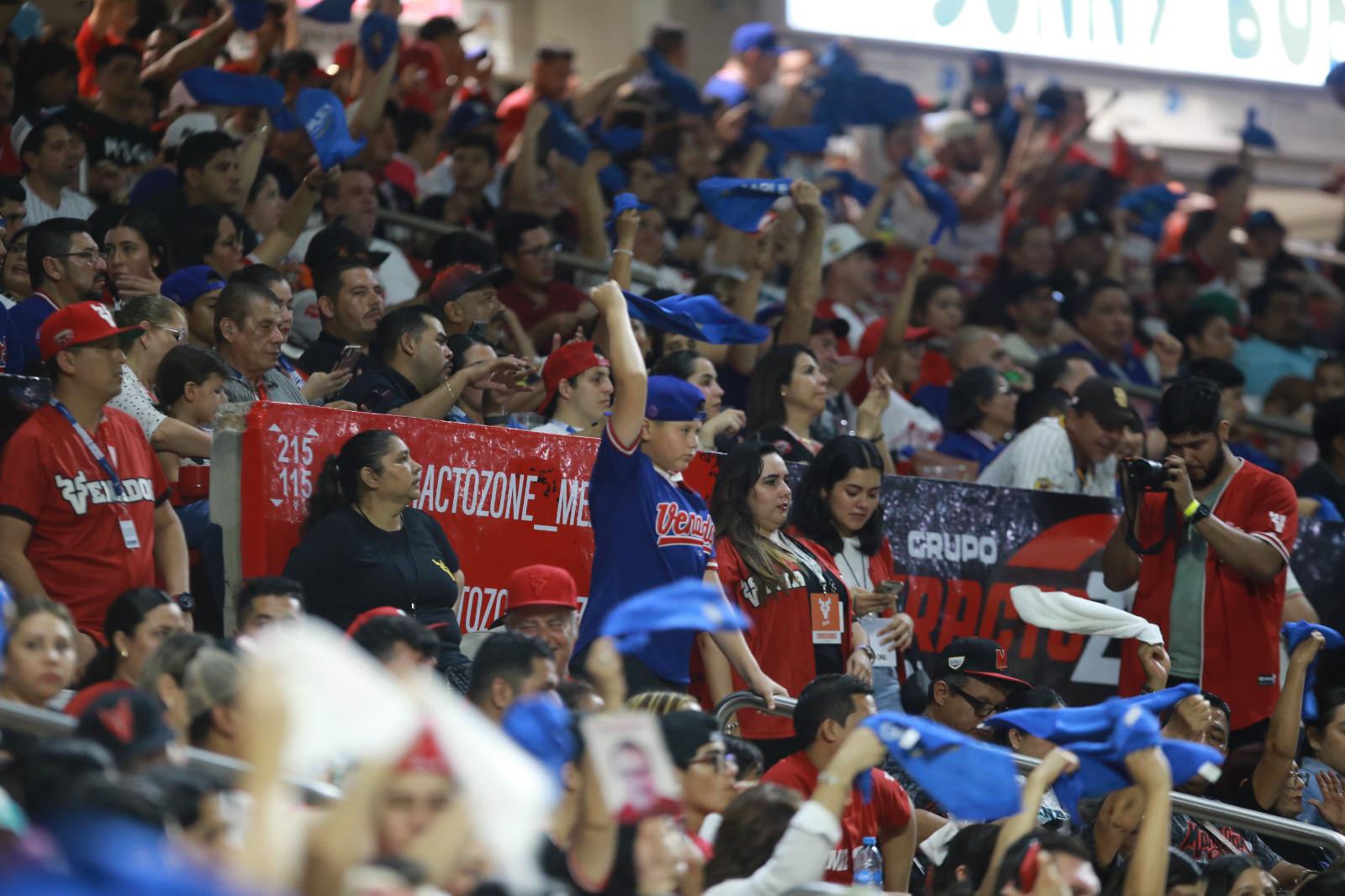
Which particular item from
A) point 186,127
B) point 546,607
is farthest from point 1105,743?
point 186,127

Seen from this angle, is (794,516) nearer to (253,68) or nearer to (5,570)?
(5,570)

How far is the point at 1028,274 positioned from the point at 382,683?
854cm

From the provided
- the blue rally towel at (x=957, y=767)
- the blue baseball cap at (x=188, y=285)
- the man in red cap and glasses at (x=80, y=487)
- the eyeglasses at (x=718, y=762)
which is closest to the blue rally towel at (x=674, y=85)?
the blue baseball cap at (x=188, y=285)

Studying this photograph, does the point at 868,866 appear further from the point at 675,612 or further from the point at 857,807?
the point at 675,612

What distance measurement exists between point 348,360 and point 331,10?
3.75 meters

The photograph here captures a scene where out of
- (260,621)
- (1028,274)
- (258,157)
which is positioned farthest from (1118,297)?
(260,621)

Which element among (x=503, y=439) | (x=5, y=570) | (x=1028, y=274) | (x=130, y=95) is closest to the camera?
(x=5, y=570)

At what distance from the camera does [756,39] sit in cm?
1352

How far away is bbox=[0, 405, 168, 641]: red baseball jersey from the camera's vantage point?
577cm

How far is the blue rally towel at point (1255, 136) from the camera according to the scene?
1433 centimetres

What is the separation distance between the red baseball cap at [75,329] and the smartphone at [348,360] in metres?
1.22

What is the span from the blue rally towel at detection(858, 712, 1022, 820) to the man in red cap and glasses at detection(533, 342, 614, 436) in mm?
2842

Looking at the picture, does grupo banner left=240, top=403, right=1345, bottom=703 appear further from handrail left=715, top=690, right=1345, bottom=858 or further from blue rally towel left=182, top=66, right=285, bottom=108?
blue rally towel left=182, top=66, right=285, bottom=108

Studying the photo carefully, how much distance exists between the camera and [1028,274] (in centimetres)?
1127
